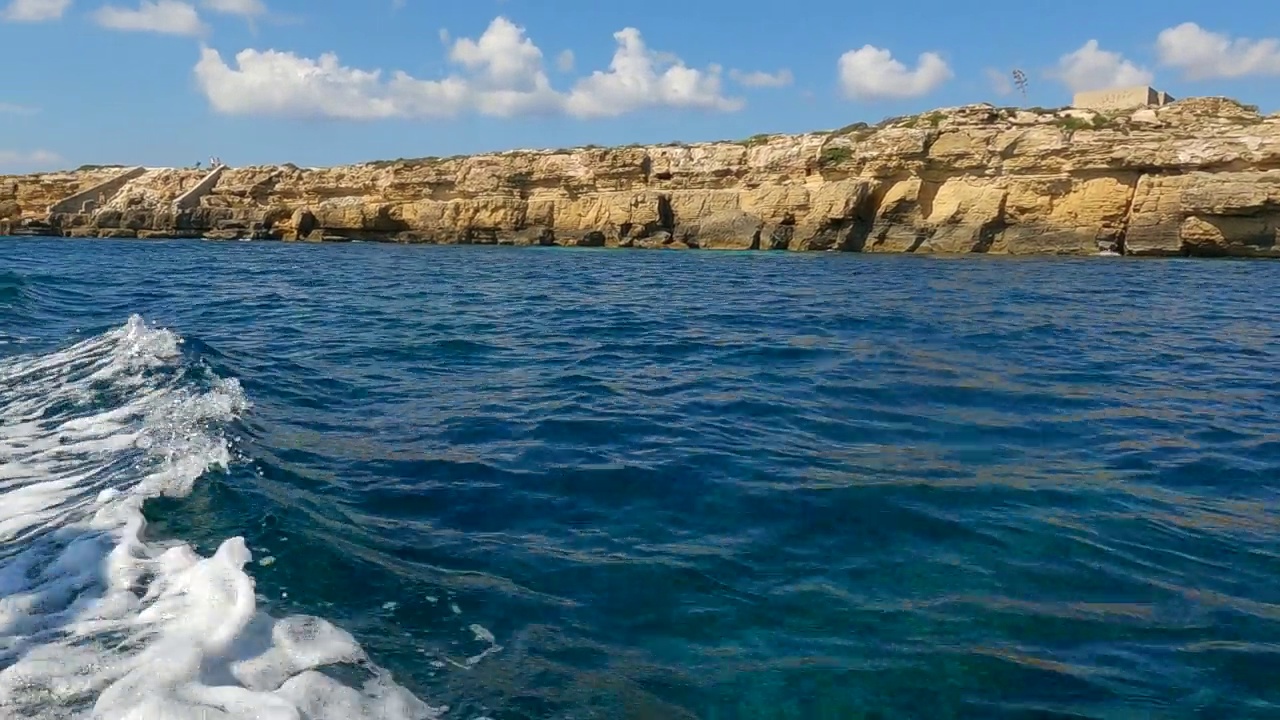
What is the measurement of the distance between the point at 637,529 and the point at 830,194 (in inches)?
1308

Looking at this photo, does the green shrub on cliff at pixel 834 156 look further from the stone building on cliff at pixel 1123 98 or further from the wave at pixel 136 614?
the wave at pixel 136 614

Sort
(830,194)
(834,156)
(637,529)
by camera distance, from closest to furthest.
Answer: (637,529) → (830,194) → (834,156)

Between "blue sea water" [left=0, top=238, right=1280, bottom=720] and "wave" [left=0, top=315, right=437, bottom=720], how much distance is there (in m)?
0.02

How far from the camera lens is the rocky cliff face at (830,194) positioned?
3052 cm

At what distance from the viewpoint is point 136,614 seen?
146 inches

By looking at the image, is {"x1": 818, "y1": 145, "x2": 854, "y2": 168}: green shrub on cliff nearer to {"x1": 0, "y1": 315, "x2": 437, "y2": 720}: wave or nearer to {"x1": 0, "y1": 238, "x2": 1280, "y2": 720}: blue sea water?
{"x1": 0, "y1": 238, "x2": 1280, "y2": 720}: blue sea water

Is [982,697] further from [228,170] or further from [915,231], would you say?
[228,170]

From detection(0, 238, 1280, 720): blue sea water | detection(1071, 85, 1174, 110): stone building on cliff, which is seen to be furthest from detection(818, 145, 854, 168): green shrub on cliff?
detection(0, 238, 1280, 720): blue sea water

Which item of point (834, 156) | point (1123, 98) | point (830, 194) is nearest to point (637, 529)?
point (830, 194)

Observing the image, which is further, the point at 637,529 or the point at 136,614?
the point at 637,529

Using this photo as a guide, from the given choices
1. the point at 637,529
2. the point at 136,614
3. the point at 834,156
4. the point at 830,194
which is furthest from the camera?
the point at 834,156

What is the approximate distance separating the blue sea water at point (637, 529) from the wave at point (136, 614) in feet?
0.06

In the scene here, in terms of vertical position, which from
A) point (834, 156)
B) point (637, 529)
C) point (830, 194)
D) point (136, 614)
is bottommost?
point (136, 614)

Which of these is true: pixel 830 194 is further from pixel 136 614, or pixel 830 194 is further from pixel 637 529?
pixel 136 614
